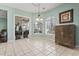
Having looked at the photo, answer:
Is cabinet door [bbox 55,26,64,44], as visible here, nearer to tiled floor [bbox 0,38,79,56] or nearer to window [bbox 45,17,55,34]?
tiled floor [bbox 0,38,79,56]

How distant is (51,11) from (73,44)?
293cm

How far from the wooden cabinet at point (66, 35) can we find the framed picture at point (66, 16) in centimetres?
42

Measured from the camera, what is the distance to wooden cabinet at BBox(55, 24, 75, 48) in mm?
4960

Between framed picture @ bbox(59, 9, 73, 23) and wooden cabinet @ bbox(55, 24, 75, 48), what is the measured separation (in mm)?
415

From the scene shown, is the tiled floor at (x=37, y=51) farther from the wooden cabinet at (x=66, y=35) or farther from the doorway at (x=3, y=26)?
the doorway at (x=3, y=26)

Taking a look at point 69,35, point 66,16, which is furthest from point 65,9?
point 69,35

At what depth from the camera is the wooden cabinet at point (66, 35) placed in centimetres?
496

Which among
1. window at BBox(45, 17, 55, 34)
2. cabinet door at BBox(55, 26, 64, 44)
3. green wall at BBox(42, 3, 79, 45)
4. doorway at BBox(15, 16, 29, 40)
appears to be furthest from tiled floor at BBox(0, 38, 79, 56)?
doorway at BBox(15, 16, 29, 40)

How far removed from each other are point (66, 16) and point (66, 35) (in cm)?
104

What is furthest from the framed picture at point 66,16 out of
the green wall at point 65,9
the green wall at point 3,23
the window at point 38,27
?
the green wall at point 3,23

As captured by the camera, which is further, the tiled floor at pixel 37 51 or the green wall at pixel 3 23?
the green wall at pixel 3 23

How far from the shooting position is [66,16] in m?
5.64

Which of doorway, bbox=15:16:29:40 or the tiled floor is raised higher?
doorway, bbox=15:16:29:40

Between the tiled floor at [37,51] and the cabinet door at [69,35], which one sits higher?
the cabinet door at [69,35]
